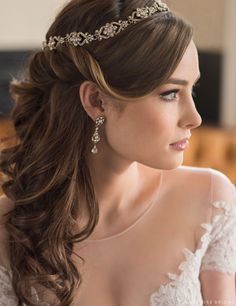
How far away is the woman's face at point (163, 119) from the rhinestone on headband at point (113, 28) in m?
0.10

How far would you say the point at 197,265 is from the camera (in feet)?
4.86

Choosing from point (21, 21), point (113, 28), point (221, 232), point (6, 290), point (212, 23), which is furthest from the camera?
point (212, 23)

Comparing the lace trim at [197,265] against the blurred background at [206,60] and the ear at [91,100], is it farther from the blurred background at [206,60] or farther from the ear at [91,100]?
the blurred background at [206,60]

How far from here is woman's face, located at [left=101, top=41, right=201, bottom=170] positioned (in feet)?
4.17

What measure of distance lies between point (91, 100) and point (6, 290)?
1.45 ft

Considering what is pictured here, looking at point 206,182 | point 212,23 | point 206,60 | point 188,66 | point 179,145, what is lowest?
point 206,60

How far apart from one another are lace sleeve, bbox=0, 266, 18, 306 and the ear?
38 centimetres

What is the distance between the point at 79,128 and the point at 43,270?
0.30 metres

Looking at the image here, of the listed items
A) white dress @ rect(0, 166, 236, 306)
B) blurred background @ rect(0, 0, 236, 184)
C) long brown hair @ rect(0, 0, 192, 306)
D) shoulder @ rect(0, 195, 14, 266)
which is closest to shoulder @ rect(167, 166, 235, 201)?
white dress @ rect(0, 166, 236, 306)

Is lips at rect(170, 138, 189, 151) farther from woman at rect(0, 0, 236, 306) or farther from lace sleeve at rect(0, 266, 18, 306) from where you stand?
lace sleeve at rect(0, 266, 18, 306)

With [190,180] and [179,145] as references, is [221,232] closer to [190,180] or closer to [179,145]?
[190,180]

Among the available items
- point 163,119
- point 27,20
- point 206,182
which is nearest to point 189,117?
point 163,119

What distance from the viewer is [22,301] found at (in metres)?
1.39

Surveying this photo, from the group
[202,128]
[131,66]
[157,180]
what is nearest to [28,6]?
[202,128]
